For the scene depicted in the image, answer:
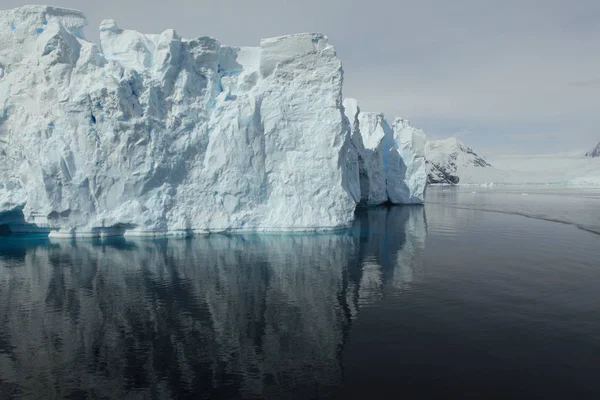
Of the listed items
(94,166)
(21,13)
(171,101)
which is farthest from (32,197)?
(21,13)

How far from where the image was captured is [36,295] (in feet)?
44.3

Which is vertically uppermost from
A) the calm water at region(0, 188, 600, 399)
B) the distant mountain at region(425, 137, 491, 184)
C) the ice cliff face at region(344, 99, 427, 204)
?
the distant mountain at region(425, 137, 491, 184)

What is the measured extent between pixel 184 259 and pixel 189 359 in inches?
402

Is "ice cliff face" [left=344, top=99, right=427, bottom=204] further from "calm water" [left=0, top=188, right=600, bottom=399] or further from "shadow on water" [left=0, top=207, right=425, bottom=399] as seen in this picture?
"calm water" [left=0, top=188, right=600, bottom=399]

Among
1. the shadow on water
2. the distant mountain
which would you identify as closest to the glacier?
the shadow on water

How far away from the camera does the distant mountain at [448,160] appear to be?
13012 cm

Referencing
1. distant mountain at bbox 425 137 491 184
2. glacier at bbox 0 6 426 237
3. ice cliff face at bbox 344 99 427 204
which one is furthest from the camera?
distant mountain at bbox 425 137 491 184

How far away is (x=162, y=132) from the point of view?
24.6m

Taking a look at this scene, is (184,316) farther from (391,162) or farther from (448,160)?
(448,160)

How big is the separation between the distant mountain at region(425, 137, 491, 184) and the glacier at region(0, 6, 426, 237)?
337ft

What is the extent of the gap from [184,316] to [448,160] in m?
143

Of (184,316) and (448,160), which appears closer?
(184,316)

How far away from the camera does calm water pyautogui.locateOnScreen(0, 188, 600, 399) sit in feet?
26.4

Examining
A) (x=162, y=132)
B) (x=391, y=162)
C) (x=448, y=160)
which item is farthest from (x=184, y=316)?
(x=448, y=160)
